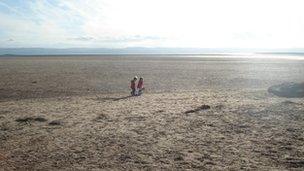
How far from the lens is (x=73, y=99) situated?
911 inches

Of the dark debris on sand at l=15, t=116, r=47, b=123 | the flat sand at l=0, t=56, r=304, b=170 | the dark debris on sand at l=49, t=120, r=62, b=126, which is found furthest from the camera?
the dark debris on sand at l=15, t=116, r=47, b=123

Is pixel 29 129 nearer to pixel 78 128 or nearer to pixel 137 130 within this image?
pixel 78 128

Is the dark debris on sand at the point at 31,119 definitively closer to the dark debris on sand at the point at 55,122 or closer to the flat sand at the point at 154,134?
the flat sand at the point at 154,134

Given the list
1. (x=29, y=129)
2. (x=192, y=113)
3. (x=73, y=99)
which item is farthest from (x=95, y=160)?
(x=73, y=99)

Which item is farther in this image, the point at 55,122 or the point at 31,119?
the point at 31,119

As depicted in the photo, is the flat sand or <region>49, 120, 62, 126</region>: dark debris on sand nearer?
the flat sand

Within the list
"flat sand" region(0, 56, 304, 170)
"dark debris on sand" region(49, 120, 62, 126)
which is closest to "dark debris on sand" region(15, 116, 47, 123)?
"flat sand" region(0, 56, 304, 170)

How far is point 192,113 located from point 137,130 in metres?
3.63

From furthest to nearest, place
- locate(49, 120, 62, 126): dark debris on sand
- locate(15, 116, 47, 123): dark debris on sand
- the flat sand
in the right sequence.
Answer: locate(15, 116, 47, 123): dark debris on sand
locate(49, 120, 62, 126): dark debris on sand
the flat sand

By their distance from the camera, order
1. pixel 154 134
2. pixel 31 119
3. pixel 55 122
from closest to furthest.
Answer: pixel 154 134 < pixel 55 122 < pixel 31 119

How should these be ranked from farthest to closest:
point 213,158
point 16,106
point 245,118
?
point 16,106 → point 245,118 → point 213,158

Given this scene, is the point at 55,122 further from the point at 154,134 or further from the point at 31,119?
the point at 154,134

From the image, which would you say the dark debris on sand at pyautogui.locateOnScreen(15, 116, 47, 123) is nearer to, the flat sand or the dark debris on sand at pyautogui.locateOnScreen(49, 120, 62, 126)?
the flat sand

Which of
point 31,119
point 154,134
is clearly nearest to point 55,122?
point 31,119
